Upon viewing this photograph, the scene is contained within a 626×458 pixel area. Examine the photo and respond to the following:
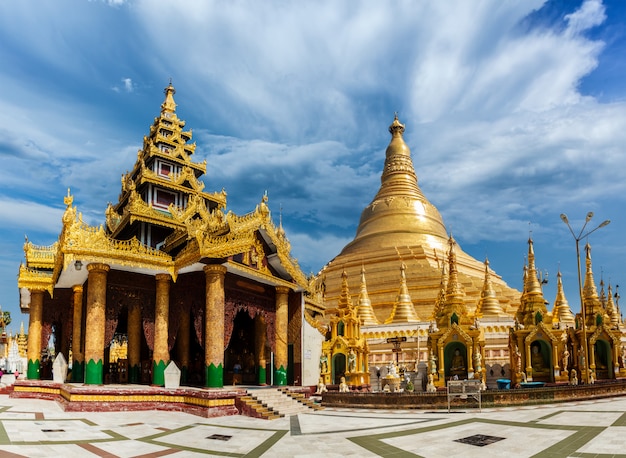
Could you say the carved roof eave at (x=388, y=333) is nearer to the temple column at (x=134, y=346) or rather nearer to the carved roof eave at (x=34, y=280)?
the temple column at (x=134, y=346)

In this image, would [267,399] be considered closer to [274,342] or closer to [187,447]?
[274,342]

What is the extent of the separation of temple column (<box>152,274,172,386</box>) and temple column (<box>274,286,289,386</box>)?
5.37m

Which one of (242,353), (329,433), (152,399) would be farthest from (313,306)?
(329,433)

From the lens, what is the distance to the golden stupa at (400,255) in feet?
151

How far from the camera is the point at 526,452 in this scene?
38.9ft

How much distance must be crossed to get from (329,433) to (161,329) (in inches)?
412

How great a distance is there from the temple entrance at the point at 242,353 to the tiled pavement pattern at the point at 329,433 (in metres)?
7.67

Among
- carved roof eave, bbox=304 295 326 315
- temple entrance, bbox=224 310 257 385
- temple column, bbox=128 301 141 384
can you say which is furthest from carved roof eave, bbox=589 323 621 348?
temple column, bbox=128 301 141 384

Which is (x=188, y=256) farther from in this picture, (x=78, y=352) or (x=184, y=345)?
(x=78, y=352)

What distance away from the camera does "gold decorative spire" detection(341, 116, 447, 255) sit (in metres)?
54.4

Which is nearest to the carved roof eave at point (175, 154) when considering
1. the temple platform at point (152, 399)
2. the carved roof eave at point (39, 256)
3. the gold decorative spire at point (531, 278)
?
the carved roof eave at point (39, 256)

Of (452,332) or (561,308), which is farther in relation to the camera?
(561,308)

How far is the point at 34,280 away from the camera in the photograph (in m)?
27.9

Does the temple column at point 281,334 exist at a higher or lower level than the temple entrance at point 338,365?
higher
